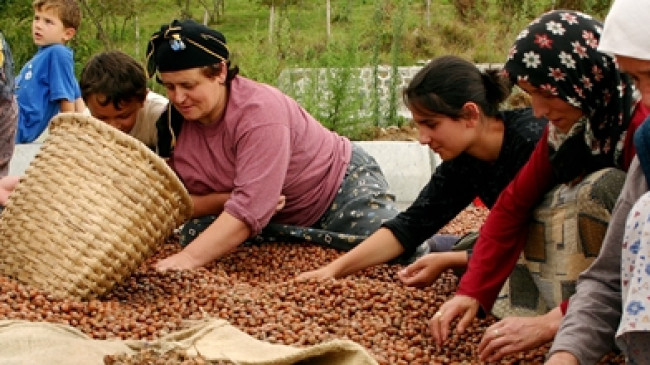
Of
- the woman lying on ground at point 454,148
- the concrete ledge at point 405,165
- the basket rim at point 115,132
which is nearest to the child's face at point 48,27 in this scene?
the concrete ledge at point 405,165

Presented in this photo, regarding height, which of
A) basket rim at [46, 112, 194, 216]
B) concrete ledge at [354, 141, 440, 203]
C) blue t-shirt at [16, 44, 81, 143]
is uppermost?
basket rim at [46, 112, 194, 216]

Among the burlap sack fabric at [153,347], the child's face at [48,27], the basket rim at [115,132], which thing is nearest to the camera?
the burlap sack fabric at [153,347]

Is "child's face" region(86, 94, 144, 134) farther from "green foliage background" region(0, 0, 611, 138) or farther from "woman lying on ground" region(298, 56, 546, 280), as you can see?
"green foliage background" region(0, 0, 611, 138)

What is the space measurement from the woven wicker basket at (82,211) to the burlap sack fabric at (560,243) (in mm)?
1274

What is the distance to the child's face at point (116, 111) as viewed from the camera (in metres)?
4.25

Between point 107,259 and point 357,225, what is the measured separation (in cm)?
127

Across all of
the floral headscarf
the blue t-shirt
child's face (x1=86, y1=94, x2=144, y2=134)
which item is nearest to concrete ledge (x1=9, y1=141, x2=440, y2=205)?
the blue t-shirt

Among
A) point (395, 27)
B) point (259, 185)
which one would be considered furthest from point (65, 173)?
point (395, 27)

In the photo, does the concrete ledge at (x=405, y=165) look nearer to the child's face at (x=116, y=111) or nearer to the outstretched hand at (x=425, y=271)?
the child's face at (x=116, y=111)

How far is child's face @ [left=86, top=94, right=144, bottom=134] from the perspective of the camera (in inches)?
167

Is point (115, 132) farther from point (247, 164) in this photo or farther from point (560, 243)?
point (560, 243)

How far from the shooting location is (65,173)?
352cm

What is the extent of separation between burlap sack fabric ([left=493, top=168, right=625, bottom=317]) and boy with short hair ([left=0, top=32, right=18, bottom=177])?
2748 millimetres

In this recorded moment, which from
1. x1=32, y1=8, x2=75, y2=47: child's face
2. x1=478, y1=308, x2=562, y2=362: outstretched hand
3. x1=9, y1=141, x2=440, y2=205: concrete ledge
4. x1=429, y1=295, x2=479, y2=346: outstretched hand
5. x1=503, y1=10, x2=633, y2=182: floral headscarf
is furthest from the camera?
x1=32, y1=8, x2=75, y2=47: child's face
